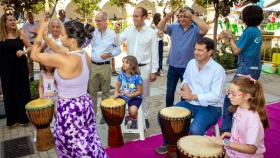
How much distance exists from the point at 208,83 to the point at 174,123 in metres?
0.75

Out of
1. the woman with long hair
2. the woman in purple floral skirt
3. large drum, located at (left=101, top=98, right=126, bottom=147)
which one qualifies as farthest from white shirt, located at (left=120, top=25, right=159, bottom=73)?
the woman in purple floral skirt

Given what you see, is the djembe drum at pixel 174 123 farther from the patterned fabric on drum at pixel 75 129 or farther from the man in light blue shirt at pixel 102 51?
the man in light blue shirt at pixel 102 51

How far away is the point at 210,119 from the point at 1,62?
12.5 feet

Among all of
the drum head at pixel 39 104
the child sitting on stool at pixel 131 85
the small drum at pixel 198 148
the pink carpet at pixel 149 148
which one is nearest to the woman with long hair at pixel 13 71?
the drum head at pixel 39 104

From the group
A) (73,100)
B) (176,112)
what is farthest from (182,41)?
(73,100)

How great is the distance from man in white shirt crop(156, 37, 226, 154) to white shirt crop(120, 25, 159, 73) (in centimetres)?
115

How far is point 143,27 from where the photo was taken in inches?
211

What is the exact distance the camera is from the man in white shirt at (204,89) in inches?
160

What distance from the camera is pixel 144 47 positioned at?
17.5 ft

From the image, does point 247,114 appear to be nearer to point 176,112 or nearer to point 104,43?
point 176,112

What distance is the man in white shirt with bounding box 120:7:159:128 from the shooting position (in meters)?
5.33

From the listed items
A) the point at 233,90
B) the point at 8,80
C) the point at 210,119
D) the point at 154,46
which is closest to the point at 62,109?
the point at 233,90

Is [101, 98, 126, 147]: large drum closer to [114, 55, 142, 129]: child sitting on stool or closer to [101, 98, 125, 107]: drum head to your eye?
[101, 98, 125, 107]: drum head

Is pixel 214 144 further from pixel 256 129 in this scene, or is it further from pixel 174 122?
pixel 174 122
